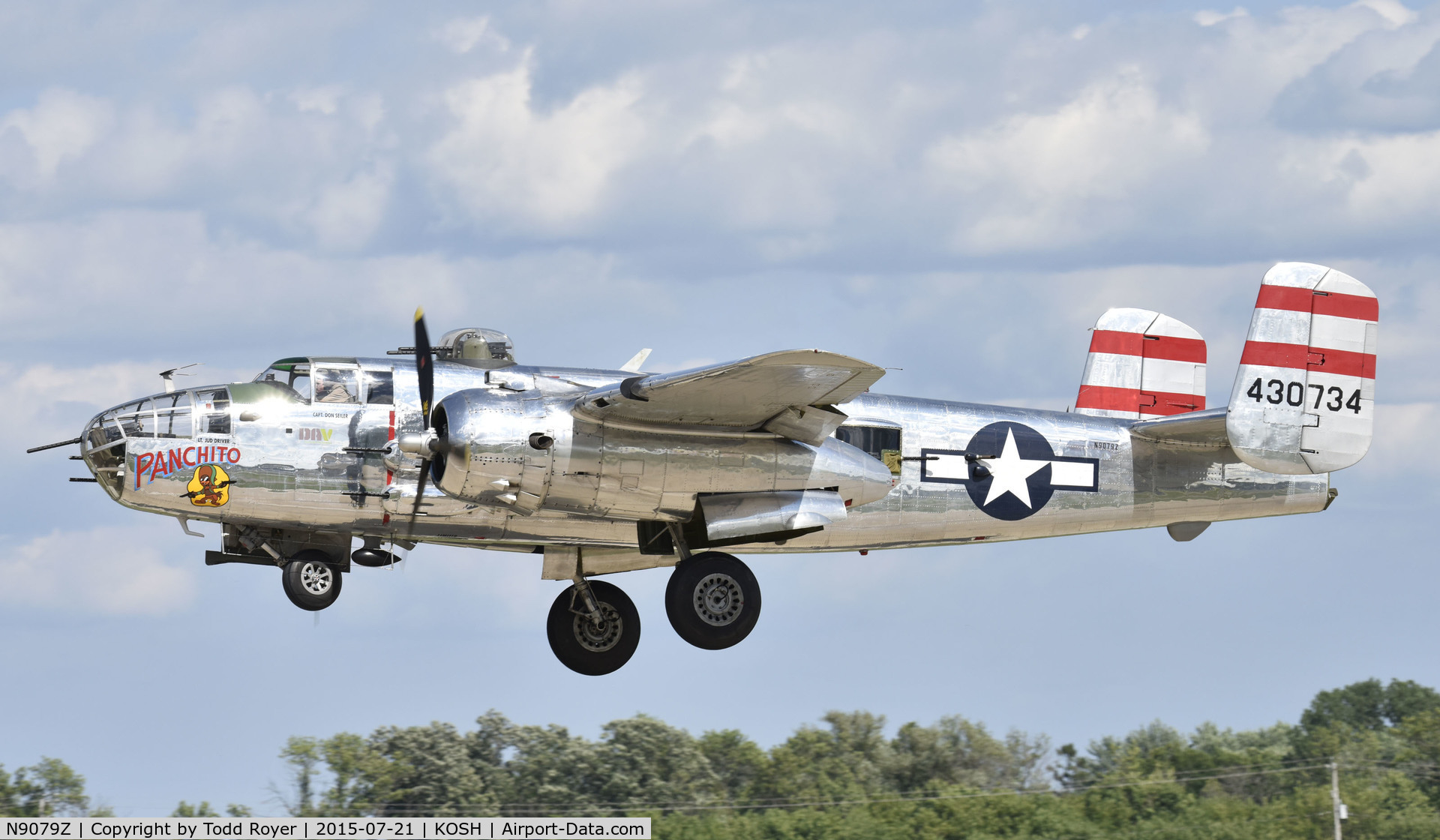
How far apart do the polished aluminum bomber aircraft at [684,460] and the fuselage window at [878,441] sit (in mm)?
22

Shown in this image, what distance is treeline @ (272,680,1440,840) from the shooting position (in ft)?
112

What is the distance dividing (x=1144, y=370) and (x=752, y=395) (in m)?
7.21

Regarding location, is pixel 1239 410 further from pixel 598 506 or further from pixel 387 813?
pixel 387 813

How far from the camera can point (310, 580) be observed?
16.9 metres

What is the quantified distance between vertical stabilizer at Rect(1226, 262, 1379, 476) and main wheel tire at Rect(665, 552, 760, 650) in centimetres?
532

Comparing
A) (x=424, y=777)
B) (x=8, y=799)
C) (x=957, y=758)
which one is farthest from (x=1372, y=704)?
(x=8, y=799)

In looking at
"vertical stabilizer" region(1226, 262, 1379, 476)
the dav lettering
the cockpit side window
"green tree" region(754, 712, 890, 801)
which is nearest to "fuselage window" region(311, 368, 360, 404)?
the cockpit side window

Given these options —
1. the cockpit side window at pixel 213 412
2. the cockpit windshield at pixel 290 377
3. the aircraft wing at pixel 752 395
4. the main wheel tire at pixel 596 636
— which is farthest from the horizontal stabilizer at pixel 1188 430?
the cockpit side window at pixel 213 412

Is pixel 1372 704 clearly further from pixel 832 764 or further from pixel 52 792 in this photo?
pixel 52 792

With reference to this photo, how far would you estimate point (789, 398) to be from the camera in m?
14.5

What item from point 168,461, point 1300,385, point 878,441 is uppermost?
point 1300,385

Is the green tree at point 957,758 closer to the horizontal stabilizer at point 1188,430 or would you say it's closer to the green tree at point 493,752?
the green tree at point 493,752

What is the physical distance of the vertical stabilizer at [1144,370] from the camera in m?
19.6

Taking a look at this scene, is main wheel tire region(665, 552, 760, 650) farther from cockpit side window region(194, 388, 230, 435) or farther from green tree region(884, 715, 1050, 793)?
green tree region(884, 715, 1050, 793)
